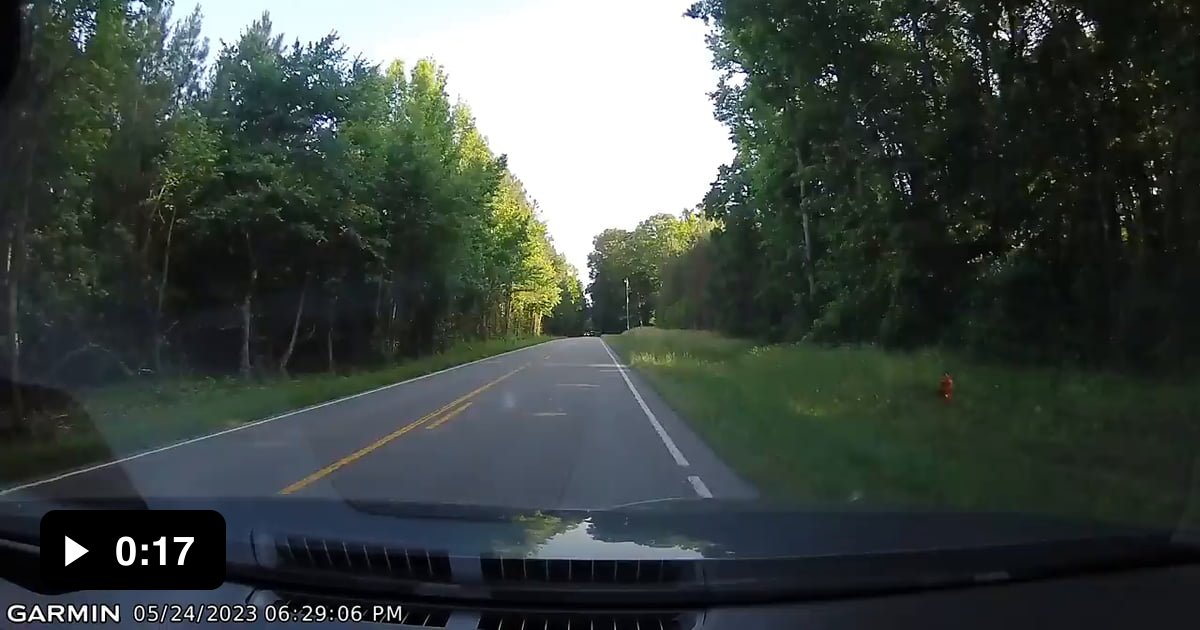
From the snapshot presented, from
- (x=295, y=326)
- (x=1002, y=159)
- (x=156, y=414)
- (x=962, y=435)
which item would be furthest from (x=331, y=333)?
(x=962, y=435)

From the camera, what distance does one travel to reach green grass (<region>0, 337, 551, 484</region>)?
12.7 metres

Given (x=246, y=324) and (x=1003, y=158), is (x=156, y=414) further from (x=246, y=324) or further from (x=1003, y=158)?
(x=1003, y=158)

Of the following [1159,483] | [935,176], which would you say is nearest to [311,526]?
[1159,483]

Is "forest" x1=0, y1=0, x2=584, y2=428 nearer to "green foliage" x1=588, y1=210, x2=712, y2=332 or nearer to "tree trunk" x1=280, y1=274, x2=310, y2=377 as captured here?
"tree trunk" x1=280, y1=274, x2=310, y2=377

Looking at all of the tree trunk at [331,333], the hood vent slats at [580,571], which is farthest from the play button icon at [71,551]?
the tree trunk at [331,333]

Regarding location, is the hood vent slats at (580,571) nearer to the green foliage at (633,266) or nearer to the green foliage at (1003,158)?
the green foliage at (1003,158)

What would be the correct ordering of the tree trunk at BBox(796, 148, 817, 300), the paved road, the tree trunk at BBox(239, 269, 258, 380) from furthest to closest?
the tree trunk at BBox(796, 148, 817, 300), the tree trunk at BBox(239, 269, 258, 380), the paved road

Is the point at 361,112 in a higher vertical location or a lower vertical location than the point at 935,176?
higher

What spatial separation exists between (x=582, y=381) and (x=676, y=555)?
2587 cm

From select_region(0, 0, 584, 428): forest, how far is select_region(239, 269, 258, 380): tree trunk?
0.06 metres

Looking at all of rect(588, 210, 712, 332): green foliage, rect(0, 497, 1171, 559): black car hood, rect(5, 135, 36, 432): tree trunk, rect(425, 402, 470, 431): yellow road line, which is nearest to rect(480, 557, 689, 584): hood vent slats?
rect(0, 497, 1171, 559): black car hood

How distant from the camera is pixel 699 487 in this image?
9.91 m

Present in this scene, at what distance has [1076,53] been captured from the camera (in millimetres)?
19250

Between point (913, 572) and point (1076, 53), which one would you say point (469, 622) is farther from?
point (1076, 53)
